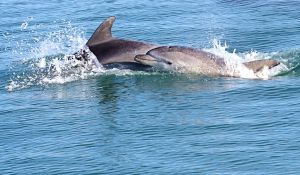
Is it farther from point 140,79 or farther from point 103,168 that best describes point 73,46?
point 103,168

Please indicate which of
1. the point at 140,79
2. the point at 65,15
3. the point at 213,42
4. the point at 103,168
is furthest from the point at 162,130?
the point at 65,15

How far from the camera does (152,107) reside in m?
26.8

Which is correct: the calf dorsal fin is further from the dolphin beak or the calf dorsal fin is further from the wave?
the dolphin beak

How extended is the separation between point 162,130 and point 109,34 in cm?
655

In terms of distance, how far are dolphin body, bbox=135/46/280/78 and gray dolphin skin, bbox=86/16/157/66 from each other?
818mm

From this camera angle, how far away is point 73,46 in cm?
3575

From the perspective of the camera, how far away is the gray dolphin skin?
3005 centimetres

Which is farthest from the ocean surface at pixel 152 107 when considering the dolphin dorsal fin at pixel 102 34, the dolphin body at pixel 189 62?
the dolphin dorsal fin at pixel 102 34

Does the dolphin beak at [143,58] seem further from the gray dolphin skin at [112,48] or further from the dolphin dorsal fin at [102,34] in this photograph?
the dolphin dorsal fin at [102,34]

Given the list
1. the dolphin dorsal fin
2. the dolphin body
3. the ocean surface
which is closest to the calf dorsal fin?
the dolphin body

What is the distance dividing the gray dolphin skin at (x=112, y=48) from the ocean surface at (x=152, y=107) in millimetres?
359

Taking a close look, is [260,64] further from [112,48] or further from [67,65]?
[67,65]

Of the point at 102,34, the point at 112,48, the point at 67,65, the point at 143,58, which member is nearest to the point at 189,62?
the point at 143,58

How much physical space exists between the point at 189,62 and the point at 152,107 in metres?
2.87
